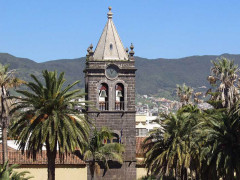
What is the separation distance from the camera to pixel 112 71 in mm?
67312

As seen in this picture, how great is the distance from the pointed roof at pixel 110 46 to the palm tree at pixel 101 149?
7156mm

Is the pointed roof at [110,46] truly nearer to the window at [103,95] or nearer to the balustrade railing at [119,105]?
the window at [103,95]

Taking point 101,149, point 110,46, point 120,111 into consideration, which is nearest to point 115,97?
point 120,111

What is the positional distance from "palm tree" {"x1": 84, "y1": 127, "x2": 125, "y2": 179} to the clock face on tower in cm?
523

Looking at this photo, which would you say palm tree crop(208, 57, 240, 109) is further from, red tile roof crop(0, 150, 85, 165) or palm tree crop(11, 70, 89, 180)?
palm tree crop(11, 70, 89, 180)

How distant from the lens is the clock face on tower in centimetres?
6712

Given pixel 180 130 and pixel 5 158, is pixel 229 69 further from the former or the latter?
pixel 5 158

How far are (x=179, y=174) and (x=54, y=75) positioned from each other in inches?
611

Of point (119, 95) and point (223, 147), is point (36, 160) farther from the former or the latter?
point (223, 147)

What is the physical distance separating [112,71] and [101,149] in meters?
7.95

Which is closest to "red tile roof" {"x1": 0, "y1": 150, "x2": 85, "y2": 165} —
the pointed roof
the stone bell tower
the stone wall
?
the stone wall

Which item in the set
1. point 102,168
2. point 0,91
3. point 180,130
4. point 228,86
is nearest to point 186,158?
point 180,130

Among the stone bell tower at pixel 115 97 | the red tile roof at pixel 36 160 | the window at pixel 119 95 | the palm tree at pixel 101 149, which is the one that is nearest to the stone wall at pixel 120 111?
the stone bell tower at pixel 115 97

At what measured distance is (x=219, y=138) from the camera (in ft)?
172
